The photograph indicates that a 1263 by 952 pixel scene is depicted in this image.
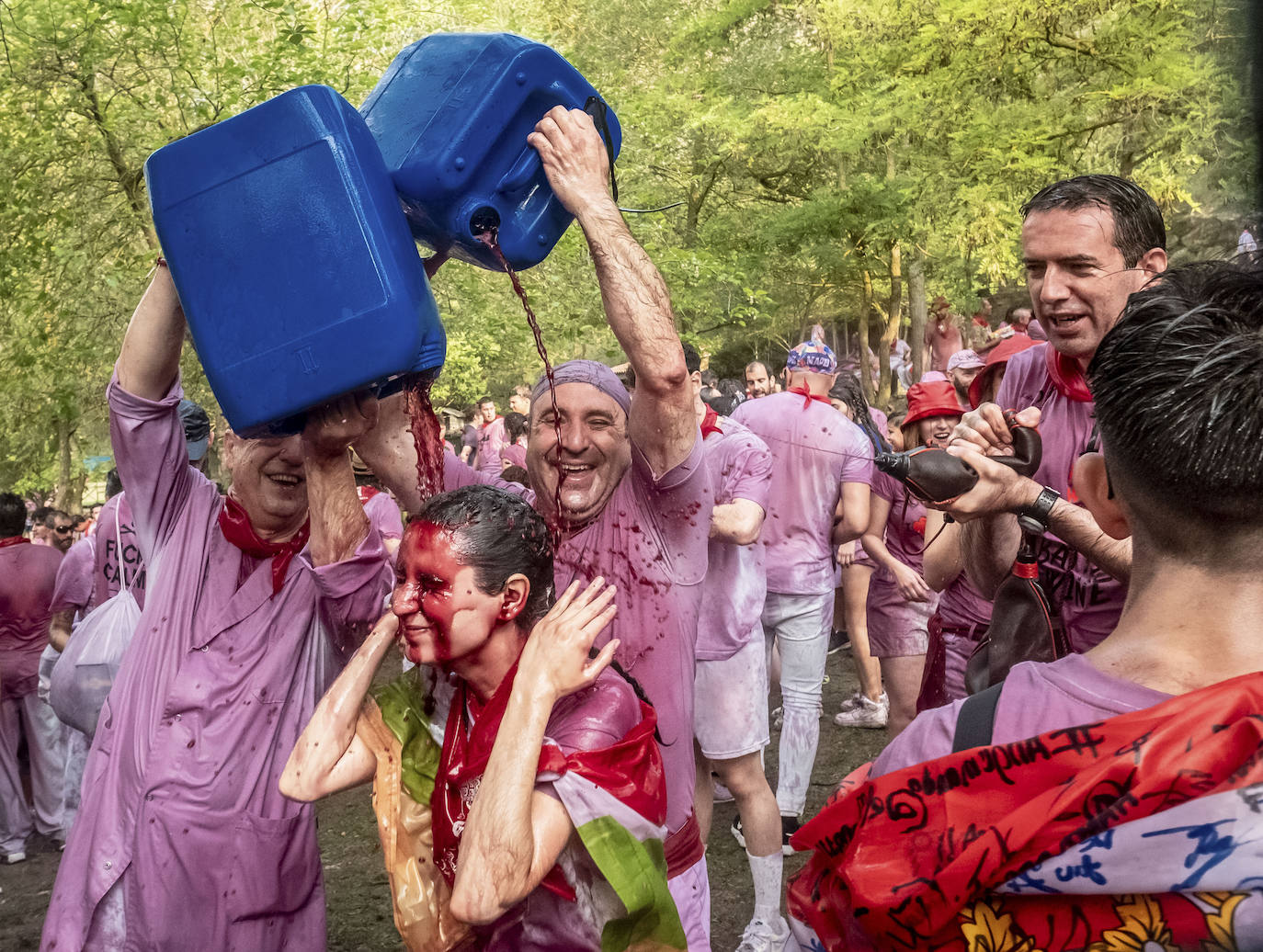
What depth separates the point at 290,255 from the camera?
2053mm

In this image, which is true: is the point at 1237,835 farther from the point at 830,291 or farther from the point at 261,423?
the point at 830,291

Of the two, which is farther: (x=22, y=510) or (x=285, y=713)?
(x=22, y=510)

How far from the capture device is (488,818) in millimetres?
1854

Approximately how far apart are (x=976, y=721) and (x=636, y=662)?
5.15 feet

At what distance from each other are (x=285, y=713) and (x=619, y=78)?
15.2 meters

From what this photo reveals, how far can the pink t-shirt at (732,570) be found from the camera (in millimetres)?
4457

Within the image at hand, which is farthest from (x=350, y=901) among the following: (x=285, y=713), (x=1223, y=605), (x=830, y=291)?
(x=830, y=291)

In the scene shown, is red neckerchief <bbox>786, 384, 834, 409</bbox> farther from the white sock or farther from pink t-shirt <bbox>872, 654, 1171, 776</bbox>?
pink t-shirt <bbox>872, 654, 1171, 776</bbox>

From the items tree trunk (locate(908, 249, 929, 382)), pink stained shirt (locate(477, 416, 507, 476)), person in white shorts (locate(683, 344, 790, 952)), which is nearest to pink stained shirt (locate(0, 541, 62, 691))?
person in white shorts (locate(683, 344, 790, 952))

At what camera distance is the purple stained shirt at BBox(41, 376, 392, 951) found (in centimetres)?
246

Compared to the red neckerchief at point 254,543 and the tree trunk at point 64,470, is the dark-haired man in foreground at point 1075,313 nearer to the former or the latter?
the red neckerchief at point 254,543

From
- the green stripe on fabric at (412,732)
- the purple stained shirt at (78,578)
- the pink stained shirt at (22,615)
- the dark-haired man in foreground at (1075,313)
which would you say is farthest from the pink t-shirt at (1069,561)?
the pink stained shirt at (22,615)

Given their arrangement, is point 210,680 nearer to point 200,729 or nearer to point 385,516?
point 200,729

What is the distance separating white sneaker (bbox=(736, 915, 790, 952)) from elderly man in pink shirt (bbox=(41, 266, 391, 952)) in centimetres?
189
